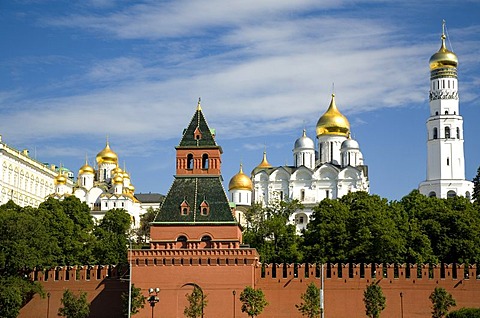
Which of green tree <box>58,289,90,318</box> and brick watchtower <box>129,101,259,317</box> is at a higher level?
brick watchtower <box>129,101,259,317</box>

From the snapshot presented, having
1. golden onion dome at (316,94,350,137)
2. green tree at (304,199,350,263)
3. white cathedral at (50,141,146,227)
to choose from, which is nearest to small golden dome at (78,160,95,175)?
white cathedral at (50,141,146,227)

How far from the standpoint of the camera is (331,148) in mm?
105125

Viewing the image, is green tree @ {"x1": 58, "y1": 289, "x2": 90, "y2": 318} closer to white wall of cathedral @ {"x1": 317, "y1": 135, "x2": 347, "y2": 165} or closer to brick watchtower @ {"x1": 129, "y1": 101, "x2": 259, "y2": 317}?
brick watchtower @ {"x1": 129, "y1": 101, "x2": 259, "y2": 317}

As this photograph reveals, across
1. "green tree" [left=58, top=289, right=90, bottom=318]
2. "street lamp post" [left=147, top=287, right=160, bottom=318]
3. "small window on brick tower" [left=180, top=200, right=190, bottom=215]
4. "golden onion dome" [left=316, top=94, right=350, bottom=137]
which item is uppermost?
"golden onion dome" [left=316, top=94, right=350, bottom=137]

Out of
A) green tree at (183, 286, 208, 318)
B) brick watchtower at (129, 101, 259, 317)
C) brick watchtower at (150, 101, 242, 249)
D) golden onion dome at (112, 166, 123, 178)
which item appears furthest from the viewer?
golden onion dome at (112, 166, 123, 178)

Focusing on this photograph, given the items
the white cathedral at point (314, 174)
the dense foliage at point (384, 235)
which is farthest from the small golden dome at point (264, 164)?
the dense foliage at point (384, 235)

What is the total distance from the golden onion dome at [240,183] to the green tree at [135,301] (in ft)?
166

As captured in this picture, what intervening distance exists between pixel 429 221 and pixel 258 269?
12.7 metres

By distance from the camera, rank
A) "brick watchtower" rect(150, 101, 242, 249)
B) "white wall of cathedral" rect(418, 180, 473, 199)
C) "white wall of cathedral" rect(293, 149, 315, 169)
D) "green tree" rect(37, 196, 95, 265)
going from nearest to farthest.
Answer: "brick watchtower" rect(150, 101, 242, 249), "green tree" rect(37, 196, 95, 265), "white wall of cathedral" rect(293, 149, 315, 169), "white wall of cathedral" rect(418, 180, 473, 199)

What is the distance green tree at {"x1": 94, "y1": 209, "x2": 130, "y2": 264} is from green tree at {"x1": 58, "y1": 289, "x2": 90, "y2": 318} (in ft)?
24.6

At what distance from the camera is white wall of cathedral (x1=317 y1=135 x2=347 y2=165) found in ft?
345

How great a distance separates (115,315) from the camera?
55469 millimetres

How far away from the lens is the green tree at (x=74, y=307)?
2122 inches

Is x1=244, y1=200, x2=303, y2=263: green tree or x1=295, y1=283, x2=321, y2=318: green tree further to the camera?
x1=244, y1=200, x2=303, y2=263: green tree
